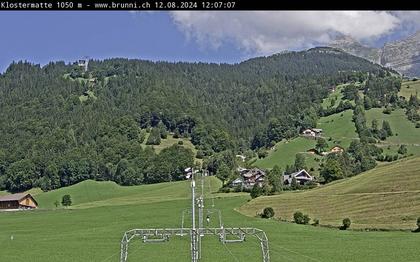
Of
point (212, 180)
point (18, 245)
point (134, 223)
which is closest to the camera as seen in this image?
point (18, 245)

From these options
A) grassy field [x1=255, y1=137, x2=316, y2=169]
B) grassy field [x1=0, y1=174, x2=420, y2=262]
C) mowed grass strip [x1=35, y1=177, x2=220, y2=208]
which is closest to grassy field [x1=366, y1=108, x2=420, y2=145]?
grassy field [x1=255, y1=137, x2=316, y2=169]

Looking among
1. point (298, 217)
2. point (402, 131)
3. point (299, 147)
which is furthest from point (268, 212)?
point (402, 131)

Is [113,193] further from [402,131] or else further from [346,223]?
[402,131]

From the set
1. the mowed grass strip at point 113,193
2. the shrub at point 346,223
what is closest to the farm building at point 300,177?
the mowed grass strip at point 113,193

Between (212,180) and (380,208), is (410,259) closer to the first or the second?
(380,208)

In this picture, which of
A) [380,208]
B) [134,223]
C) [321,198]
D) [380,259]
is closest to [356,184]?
[321,198]

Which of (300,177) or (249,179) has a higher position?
(300,177)
